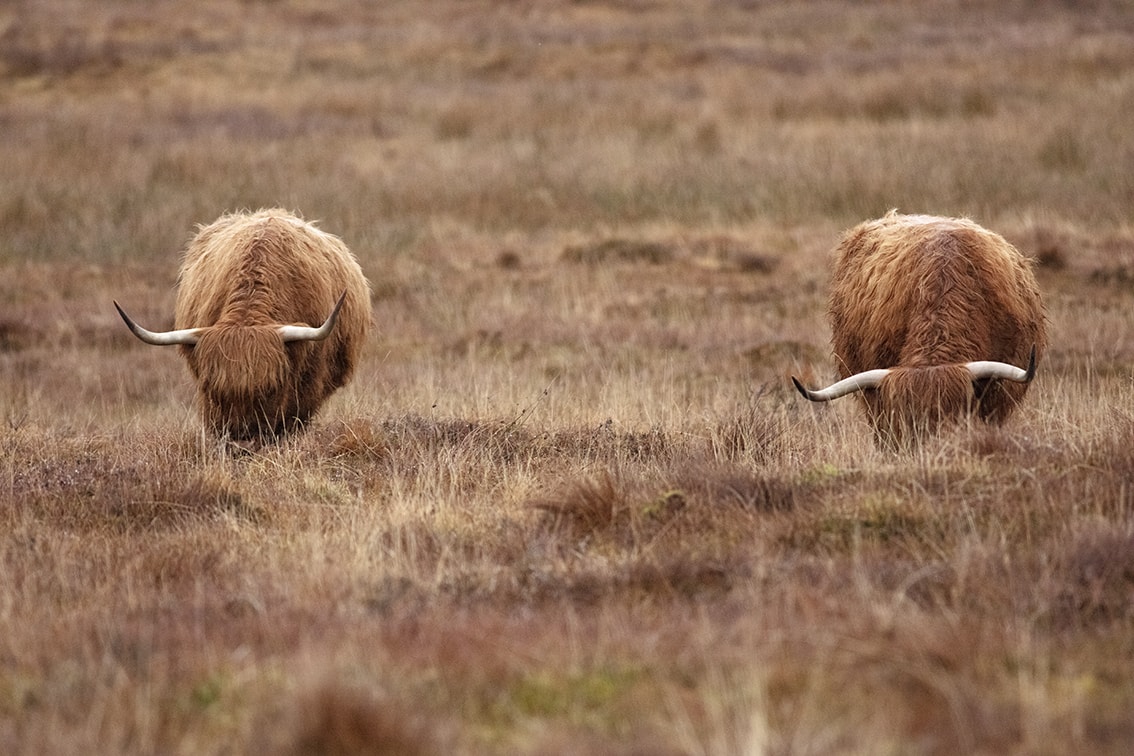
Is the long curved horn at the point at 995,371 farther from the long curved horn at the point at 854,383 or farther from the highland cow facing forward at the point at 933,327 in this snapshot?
the long curved horn at the point at 854,383

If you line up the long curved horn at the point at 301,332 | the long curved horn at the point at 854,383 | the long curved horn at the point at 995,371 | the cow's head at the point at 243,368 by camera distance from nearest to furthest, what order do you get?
the long curved horn at the point at 995,371 → the long curved horn at the point at 854,383 → the cow's head at the point at 243,368 → the long curved horn at the point at 301,332

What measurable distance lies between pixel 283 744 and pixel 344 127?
2466cm

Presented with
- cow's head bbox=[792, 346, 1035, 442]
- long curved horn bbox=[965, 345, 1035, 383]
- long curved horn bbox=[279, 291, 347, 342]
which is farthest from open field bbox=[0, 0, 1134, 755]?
long curved horn bbox=[279, 291, 347, 342]

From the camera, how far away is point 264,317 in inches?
347

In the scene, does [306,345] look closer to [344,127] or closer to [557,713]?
[557,713]

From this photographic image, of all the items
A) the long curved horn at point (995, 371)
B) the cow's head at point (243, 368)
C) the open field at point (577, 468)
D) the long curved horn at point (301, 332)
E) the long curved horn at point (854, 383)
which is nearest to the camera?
the open field at point (577, 468)

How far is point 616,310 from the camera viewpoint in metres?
16.0

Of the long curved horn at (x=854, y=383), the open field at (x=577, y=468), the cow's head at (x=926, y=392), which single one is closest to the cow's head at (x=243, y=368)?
the open field at (x=577, y=468)

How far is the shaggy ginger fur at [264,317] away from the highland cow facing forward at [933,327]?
3.22 meters

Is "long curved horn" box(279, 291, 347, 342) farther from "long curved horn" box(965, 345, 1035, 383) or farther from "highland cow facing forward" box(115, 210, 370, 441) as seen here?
"long curved horn" box(965, 345, 1035, 383)

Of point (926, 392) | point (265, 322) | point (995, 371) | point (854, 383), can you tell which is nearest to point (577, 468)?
point (854, 383)

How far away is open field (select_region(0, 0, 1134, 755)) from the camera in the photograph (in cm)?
408

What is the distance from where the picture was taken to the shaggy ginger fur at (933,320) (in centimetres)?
725

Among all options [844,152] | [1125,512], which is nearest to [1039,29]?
[844,152]
